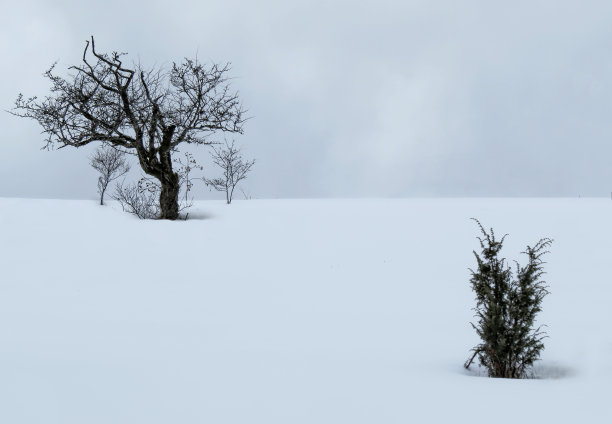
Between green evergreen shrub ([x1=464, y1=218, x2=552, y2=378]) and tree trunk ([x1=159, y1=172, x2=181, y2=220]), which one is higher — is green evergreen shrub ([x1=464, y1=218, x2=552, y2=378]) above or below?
below

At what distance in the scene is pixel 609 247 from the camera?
1243 cm

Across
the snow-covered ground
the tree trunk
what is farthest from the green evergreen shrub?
the tree trunk

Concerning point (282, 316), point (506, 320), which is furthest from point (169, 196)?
point (506, 320)

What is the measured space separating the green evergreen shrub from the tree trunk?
12.8 metres

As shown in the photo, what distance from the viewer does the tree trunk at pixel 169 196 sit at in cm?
1725

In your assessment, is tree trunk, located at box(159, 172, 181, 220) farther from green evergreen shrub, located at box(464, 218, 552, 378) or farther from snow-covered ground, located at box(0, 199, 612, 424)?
green evergreen shrub, located at box(464, 218, 552, 378)

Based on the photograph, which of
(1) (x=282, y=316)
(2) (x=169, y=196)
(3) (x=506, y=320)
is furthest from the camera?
(2) (x=169, y=196)

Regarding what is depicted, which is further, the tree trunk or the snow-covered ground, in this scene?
the tree trunk

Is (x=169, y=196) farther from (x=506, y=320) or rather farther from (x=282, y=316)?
(x=506, y=320)

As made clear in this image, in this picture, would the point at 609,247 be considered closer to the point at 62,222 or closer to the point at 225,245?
the point at 225,245

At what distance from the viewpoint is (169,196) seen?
681 inches

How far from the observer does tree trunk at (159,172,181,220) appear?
1725cm

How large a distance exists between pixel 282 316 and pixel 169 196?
10039mm

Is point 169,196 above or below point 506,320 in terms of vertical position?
above
